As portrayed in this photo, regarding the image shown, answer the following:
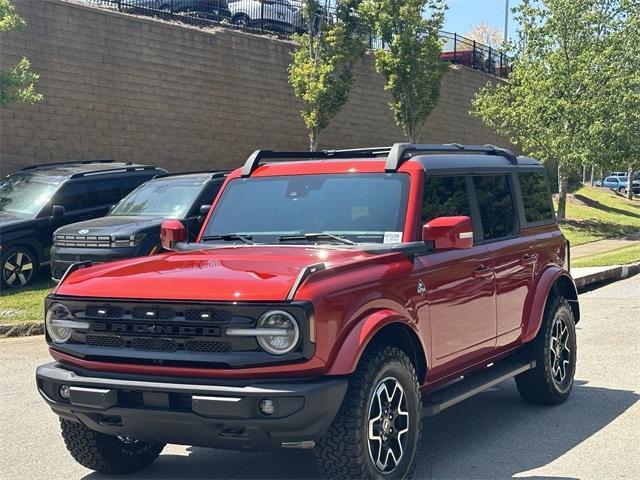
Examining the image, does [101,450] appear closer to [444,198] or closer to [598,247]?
[444,198]

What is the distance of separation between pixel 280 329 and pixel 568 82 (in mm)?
25826

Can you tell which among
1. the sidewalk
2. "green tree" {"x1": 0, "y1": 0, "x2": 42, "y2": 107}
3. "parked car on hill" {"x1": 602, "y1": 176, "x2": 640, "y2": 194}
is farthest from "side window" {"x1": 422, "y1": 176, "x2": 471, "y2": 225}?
"parked car on hill" {"x1": 602, "y1": 176, "x2": 640, "y2": 194}

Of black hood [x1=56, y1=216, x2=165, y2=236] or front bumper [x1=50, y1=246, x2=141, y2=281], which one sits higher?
black hood [x1=56, y1=216, x2=165, y2=236]

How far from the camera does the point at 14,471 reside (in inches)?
215

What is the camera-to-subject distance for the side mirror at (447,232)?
5.27 m

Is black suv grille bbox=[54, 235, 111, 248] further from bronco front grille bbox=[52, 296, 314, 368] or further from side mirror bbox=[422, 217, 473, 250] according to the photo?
side mirror bbox=[422, 217, 473, 250]

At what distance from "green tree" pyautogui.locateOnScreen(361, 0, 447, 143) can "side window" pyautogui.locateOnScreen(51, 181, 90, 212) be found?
13.4 meters

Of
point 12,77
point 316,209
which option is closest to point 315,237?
point 316,209

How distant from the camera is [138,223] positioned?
12.6 m

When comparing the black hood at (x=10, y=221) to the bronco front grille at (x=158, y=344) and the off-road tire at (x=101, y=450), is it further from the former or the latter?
the bronco front grille at (x=158, y=344)

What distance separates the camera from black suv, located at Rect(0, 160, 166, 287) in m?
13.5

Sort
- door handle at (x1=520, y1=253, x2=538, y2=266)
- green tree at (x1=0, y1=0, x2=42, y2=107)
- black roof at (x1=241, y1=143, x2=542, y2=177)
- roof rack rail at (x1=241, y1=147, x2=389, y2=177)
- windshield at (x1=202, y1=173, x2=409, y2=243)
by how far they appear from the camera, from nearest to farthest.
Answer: windshield at (x1=202, y1=173, x2=409, y2=243) → black roof at (x1=241, y1=143, x2=542, y2=177) → roof rack rail at (x1=241, y1=147, x2=389, y2=177) → door handle at (x1=520, y1=253, x2=538, y2=266) → green tree at (x1=0, y1=0, x2=42, y2=107)

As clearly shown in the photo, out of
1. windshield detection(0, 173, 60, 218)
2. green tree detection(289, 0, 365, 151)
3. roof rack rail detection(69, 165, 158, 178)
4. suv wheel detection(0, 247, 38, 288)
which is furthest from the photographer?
green tree detection(289, 0, 365, 151)

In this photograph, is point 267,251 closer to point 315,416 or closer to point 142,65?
point 315,416
